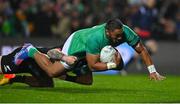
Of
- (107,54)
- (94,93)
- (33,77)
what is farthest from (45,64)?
(107,54)

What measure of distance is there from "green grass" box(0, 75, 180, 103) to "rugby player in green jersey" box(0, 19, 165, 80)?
50 centimetres

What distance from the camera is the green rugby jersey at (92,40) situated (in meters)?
13.1

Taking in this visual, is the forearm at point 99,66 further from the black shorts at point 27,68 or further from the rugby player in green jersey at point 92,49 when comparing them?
the black shorts at point 27,68

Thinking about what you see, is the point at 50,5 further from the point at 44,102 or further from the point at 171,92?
the point at 44,102

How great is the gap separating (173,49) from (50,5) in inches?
190

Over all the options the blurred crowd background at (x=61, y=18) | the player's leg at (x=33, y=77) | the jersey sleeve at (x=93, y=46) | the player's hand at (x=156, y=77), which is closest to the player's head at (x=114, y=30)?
the jersey sleeve at (x=93, y=46)

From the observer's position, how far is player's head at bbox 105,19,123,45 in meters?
13.0

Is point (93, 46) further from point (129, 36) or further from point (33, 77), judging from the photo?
point (33, 77)

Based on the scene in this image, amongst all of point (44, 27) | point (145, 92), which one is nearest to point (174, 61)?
point (44, 27)

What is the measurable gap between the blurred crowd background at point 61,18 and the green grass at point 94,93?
8.74 m

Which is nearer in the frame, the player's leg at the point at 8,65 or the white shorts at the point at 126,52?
the player's leg at the point at 8,65

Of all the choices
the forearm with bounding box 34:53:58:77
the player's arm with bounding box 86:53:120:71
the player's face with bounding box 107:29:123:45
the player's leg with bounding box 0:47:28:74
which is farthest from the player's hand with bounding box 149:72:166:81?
the player's leg with bounding box 0:47:28:74

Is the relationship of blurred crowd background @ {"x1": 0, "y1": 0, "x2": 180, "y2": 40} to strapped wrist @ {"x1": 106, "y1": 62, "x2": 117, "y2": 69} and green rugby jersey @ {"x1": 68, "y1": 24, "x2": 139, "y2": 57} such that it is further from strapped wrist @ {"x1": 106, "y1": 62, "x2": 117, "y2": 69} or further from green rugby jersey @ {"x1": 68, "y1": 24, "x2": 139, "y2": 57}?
strapped wrist @ {"x1": 106, "y1": 62, "x2": 117, "y2": 69}

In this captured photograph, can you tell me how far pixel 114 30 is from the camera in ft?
42.6
